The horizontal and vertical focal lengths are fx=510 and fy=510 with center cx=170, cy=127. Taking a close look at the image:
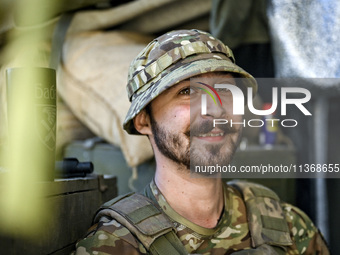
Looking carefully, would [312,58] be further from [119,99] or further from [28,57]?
[28,57]

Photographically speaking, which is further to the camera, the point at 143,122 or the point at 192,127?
the point at 143,122

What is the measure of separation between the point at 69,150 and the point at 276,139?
0.93 meters

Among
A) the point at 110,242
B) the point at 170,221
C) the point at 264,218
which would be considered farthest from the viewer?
the point at 264,218

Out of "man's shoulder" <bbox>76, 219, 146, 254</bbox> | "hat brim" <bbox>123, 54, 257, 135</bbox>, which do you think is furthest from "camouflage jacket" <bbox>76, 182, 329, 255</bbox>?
"hat brim" <bbox>123, 54, 257, 135</bbox>

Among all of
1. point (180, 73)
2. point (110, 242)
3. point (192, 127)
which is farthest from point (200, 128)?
point (110, 242)

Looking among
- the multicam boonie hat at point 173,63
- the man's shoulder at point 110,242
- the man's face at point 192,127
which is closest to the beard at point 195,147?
the man's face at point 192,127

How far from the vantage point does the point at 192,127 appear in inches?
51.9

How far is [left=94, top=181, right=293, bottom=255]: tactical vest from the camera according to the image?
1249 mm

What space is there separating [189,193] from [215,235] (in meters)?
0.13

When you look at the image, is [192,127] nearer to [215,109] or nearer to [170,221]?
[215,109]

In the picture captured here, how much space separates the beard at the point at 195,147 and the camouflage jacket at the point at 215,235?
14 cm

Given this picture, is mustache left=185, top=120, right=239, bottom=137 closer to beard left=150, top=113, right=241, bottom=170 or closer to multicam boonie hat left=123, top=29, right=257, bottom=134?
beard left=150, top=113, right=241, bottom=170

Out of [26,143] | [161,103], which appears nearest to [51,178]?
[26,143]

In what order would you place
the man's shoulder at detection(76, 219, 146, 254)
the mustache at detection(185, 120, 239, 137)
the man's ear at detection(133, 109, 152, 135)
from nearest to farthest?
the man's shoulder at detection(76, 219, 146, 254) → the mustache at detection(185, 120, 239, 137) → the man's ear at detection(133, 109, 152, 135)
